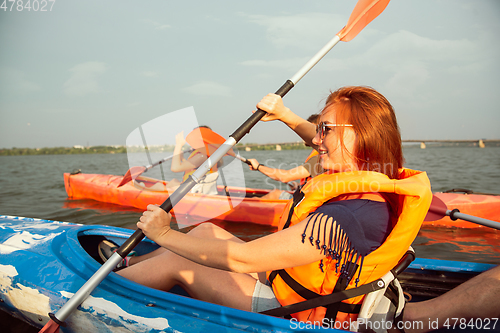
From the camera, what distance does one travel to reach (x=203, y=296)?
68.0 inches

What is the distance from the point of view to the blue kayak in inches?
58.0

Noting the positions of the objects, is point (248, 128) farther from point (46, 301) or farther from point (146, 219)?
point (46, 301)

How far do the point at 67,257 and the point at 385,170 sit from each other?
227cm

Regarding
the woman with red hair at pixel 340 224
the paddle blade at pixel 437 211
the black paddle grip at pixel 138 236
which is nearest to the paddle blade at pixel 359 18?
the woman with red hair at pixel 340 224

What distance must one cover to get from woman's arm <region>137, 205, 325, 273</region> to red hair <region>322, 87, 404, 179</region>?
437mm

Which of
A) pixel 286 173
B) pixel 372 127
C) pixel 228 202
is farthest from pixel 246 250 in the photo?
pixel 228 202

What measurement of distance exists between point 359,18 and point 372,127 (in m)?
1.51

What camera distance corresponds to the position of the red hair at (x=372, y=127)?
4.08 feet

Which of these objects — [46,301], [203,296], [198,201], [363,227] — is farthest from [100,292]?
[198,201]

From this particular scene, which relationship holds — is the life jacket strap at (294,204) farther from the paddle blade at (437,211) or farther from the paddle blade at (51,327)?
the paddle blade at (437,211)

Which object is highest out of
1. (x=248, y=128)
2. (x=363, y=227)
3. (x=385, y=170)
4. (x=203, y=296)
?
(x=248, y=128)

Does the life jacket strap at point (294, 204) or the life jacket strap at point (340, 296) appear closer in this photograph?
the life jacket strap at point (340, 296)

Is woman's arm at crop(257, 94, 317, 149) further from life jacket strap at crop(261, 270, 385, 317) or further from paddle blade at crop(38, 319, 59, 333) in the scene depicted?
paddle blade at crop(38, 319, 59, 333)

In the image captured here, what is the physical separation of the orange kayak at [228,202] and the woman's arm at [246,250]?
3.76m
